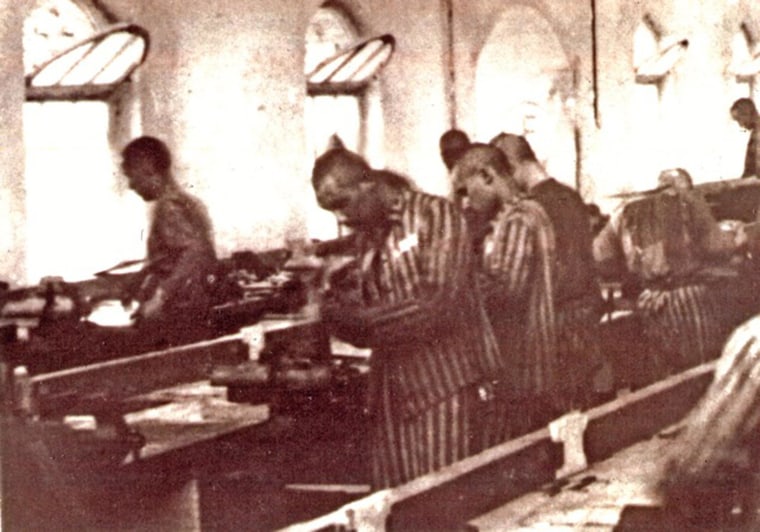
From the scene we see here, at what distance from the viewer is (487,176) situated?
589 cm

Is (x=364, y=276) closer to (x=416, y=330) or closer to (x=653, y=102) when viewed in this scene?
(x=416, y=330)

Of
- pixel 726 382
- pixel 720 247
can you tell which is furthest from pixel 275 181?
pixel 726 382

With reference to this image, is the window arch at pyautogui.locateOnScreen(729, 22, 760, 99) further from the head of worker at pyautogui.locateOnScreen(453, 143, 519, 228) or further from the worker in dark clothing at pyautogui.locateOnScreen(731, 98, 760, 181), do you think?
the head of worker at pyautogui.locateOnScreen(453, 143, 519, 228)

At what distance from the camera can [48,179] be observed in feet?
20.6

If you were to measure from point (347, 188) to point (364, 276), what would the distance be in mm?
344

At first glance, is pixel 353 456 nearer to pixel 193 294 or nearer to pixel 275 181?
pixel 193 294

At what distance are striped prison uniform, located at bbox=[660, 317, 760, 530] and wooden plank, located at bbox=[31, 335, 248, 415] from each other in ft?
5.96

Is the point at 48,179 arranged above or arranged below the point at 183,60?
below

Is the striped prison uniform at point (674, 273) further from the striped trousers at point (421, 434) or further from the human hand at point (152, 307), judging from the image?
the human hand at point (152, 307)

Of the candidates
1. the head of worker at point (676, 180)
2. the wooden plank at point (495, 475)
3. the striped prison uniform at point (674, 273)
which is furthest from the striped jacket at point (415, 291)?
the head of worker at point (676, 180)

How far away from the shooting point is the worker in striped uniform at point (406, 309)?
504 cm

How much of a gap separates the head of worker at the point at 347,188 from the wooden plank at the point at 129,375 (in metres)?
0.73

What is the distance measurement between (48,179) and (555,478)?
103 inches

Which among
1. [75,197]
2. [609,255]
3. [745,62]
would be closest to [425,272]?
[75,197]
